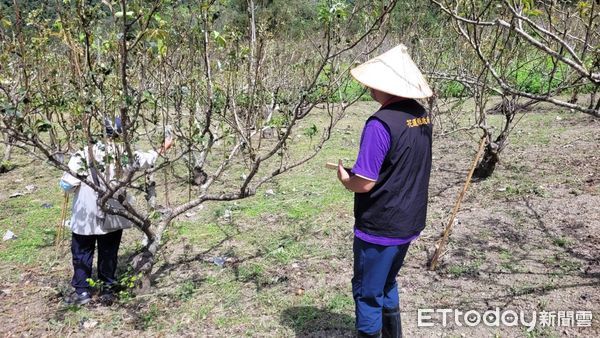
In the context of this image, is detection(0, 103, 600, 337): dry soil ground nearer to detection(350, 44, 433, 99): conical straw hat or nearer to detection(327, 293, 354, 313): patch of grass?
detection(327, 293, 354, 313): patch of grass

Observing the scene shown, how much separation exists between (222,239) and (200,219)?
67cm

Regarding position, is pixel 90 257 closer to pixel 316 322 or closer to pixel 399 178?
pixel 316 322

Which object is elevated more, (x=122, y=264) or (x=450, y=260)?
(x=450, y=260)

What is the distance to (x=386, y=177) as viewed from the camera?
2.38 m

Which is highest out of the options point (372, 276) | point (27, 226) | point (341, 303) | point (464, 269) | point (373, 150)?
point (373, 150)

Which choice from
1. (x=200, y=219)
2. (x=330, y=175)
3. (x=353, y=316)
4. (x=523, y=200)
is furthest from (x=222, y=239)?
(x=523, y=200)

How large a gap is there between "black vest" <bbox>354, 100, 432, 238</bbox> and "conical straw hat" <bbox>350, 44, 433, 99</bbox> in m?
0.07

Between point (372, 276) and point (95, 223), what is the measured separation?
1.96 metres

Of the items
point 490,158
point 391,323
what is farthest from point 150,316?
point 490,158

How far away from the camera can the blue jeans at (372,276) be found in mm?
2475

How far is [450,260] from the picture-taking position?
3957mm

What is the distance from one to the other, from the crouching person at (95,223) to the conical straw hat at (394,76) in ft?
5.07

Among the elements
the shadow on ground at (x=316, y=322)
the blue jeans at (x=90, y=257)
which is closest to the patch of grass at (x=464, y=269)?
the shadow on ground at (x=316, y=322)

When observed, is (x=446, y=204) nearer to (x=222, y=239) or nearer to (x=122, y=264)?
(x=222, y=239)
